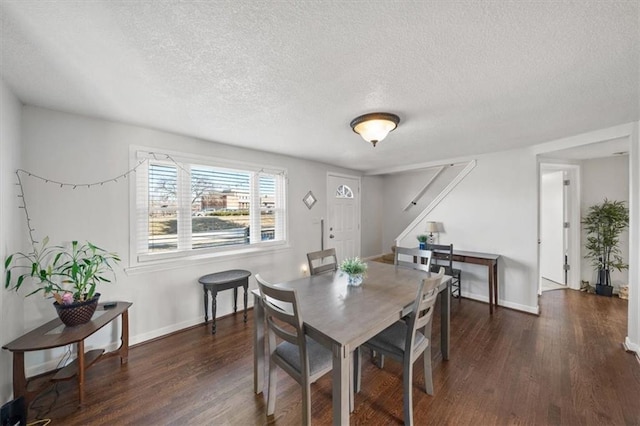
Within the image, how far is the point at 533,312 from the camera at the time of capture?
317 cm

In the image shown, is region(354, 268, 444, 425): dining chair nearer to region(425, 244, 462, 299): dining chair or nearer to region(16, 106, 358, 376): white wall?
region(425, 244, 462, 299): dining chair

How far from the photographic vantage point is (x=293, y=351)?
157 centimetres

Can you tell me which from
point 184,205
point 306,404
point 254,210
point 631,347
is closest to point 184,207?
point 184,205

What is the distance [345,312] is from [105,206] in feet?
8.43

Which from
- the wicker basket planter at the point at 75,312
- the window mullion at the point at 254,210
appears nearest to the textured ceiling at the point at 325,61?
the window mullion at the point at 254,210

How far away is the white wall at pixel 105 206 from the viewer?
81.2 inches

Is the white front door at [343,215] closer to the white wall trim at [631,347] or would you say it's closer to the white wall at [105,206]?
the white wall at [105,206]

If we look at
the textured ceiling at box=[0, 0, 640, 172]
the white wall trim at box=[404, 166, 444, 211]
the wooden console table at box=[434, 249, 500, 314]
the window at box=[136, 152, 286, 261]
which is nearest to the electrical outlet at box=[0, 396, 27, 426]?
the window at box=[136, 152, 286, 261]

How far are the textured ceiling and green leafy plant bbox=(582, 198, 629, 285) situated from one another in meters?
2.12

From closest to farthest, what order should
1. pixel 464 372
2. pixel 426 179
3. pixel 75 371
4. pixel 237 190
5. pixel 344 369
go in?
pixel 344 369 → pixel 75 371 → pixel 464 372 → pixel 237 190 → pixel 426 179

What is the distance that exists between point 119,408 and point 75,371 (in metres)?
0.49

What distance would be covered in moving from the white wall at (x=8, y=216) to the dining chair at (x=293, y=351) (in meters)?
1.85

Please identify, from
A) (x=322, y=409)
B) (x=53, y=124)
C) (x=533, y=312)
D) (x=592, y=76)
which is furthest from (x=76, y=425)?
(x=533, y=312)

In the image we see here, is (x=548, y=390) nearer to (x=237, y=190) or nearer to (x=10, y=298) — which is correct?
(x=237, y=190)
